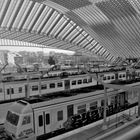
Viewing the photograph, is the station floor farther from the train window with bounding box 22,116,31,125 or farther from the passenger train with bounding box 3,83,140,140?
the train window with bounding box 22,116,31,125

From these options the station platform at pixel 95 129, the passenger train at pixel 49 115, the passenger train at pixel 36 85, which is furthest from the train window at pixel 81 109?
the passenger train at pixel 36 85

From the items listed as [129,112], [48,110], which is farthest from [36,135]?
[129,112]

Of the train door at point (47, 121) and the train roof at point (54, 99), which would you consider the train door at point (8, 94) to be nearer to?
the train roof at point (54, 99)

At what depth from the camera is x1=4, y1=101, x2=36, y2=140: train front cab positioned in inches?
340

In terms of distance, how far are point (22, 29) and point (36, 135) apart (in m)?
43.5

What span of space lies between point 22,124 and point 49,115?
4.81 ft

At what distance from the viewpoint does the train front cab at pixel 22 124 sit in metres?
8.63

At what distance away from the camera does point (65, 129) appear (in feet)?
33.4

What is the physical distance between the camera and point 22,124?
28.4ft

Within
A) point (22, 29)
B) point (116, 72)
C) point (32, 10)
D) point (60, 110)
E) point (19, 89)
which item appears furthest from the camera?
point (22, 29)

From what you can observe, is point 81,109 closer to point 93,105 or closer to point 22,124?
point 93,105

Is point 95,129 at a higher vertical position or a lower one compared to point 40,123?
lower

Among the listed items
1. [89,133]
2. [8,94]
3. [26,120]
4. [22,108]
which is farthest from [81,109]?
[8,94]

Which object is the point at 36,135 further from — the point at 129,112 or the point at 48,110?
the point at 129,112
